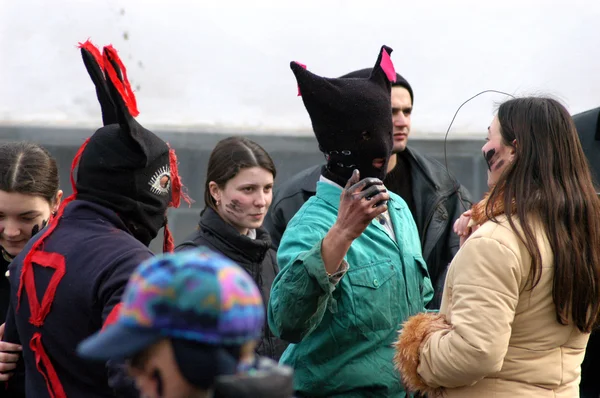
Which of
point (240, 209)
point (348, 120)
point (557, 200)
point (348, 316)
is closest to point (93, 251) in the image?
point (348, 316)

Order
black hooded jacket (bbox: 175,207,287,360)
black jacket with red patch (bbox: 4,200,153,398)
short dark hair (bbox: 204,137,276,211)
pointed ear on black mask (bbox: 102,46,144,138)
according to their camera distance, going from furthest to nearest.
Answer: short dark hair (bbox: 204,137,276,211)
black hooded jacket (bbox: 175,207,287,360)
pointed ear on black mask (bbox: 102,46,144,138)
black jacket with red patch (bbox: 4,200,153,398)

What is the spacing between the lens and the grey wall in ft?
20.2

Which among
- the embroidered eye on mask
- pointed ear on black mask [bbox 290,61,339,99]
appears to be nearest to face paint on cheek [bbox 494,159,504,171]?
pointed ear on black mask [bbox 290,61,339,99]

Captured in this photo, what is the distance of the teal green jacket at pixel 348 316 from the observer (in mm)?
2891

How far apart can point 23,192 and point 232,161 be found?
107 cm

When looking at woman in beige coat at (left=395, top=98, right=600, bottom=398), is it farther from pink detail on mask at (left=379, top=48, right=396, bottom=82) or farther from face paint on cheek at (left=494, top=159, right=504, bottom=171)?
pink detail on mask at (left=379, top=48, right=396, bottom=82)

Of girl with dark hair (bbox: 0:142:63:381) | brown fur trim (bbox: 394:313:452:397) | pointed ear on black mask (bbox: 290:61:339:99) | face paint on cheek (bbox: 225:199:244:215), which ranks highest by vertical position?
pointed ear on black mask (bbox: 290:61:339:99)

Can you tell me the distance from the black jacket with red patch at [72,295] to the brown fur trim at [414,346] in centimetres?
83

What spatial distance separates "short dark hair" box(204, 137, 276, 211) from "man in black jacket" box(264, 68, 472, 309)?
0.58 m

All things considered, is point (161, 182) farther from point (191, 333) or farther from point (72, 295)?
point (191, 333)

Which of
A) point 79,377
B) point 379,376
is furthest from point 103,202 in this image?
point 379,376

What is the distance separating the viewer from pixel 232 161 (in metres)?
4.19

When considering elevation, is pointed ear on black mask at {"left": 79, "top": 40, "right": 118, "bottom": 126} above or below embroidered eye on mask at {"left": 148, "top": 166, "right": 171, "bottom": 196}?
above

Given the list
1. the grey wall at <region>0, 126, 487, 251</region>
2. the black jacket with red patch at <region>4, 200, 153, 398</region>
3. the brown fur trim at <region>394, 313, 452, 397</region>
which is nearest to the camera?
the black jacket with red patch at <region>4, 200, 153, 398</region>
